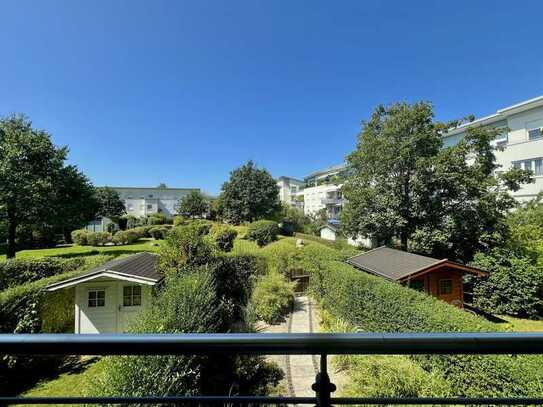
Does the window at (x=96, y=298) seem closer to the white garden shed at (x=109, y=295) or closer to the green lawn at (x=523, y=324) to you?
the white garden shed at (x=109, y=295)

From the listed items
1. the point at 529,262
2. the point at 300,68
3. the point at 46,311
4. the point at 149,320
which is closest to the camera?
the point at 149,320

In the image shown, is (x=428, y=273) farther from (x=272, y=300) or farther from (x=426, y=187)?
(x=426, y=187)

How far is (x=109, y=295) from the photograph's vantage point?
9.45 m

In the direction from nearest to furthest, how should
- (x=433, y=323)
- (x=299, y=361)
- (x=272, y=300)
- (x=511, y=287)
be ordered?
(x=433, y=323) → (x=299, y=361) → (x=272, y=300) → (x=511, y=287)

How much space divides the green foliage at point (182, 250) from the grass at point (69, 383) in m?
3.46

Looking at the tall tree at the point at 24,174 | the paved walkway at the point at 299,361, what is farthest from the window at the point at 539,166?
the tall tree at the point at 24,174

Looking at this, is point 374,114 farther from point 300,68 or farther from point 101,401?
point 101,401

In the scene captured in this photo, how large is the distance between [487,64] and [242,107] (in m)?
14.4

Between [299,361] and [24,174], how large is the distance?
21.9m

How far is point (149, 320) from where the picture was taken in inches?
203

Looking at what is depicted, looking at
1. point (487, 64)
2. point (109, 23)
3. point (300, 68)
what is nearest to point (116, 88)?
point (109, 23)

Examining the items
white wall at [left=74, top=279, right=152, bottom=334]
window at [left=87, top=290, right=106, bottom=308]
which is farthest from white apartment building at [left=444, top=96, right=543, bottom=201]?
window at [left=87, top=290, right=106, bottom=308]

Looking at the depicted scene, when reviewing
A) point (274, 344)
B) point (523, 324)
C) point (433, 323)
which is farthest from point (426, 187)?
point (274, 344)

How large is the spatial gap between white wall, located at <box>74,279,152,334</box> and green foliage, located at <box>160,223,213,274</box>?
3.75 ft
